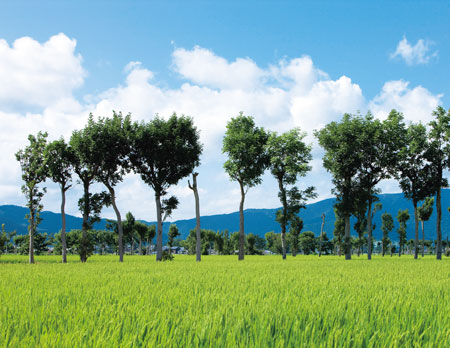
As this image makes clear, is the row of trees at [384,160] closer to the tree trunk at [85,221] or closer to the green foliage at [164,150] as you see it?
the green foliage at [164,150]

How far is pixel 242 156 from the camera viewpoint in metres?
40.9

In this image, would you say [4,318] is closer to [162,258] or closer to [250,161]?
[162,258]

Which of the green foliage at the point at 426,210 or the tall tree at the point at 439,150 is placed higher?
the tall tree at the point at 439,150

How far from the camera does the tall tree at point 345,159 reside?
133ft

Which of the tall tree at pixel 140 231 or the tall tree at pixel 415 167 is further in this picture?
the tall tree at pixel 140 231

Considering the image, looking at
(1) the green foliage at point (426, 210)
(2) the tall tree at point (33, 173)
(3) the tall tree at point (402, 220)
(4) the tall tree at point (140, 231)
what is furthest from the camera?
(4) the tall tree at point (140, 231)

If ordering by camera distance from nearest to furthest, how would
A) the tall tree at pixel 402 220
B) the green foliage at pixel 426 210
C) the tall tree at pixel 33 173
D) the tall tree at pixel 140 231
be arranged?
the tall tree at pixel 33 173, the green foliage at pixel 426 210, the tall tree at pixel 402 220, the tall tree at pixel 140 231

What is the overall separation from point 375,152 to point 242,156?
50.4 ft

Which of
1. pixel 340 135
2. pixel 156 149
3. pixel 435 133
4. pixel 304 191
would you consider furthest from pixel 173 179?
pixel 435 133

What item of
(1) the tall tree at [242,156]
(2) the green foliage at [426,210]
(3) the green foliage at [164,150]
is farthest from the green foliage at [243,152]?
(2) the green foliage at [426,210]

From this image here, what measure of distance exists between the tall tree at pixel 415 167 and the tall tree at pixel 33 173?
130 ft

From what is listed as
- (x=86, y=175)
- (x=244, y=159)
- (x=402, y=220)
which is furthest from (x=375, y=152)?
(x=402, y=220)

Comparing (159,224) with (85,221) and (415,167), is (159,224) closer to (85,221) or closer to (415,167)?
(85,221)

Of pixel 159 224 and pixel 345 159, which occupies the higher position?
pixel 345 159
